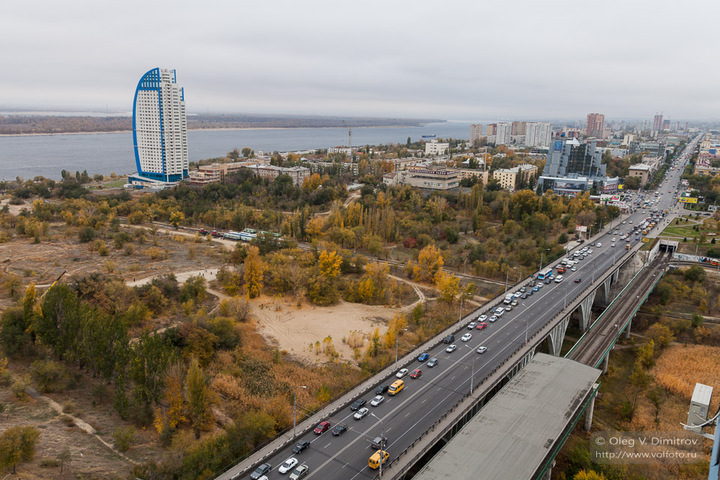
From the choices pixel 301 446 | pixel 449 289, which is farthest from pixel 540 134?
pixel 301 446

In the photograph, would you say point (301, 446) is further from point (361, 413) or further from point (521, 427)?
point (521, 427)

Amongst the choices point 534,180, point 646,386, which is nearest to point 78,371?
point 646,386

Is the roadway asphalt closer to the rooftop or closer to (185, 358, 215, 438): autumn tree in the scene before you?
the rooftop

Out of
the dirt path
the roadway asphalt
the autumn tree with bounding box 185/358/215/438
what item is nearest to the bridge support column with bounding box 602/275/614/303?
the roadway asphalt

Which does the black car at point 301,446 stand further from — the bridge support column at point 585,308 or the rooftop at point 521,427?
the bridge support column at point 585,308

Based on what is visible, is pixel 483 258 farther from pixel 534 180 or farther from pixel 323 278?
pixel 534 180

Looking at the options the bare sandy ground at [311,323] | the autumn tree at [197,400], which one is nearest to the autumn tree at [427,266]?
the bare sandy ground at [311,323]

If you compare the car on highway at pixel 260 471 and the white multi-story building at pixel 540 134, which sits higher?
the white multi-story building at pixel 540 134
